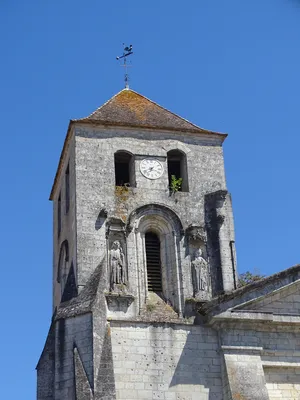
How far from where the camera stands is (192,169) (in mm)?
23375

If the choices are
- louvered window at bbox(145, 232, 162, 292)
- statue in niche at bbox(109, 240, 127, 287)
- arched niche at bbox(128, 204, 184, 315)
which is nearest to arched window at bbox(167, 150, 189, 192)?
arched niche at bbox(128, 204, 184, 315)

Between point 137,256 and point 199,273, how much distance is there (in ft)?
5.39

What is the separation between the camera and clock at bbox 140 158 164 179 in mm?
22883

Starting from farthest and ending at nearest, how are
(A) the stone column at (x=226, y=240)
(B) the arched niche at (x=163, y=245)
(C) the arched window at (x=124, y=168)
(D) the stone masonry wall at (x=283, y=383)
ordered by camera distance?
(C) the arched window at (x=124, y=168)
(A) the stone column at (x=226, y=240)
(B) the arched niche at (x=163, y=245)
(D) the stone masonry wall at (x=283, y=383)

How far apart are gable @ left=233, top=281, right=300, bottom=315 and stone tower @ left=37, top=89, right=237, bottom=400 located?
46.6 inches

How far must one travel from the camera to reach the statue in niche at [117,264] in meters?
20.9

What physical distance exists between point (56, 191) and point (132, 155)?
151 inches

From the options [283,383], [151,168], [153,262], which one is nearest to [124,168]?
[151,168]

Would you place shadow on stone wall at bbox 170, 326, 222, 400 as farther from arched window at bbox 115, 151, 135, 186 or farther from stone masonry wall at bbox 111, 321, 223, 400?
arched window at bbox 115, 151, 135, 186

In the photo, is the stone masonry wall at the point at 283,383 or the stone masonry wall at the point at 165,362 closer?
the stone masonry wall at the point at 165,362

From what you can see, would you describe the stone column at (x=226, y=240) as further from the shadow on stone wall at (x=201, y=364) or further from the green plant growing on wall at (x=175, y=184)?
the shadow on stone wall at (x=201, y=364)

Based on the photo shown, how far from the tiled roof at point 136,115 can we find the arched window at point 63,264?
3520 mm

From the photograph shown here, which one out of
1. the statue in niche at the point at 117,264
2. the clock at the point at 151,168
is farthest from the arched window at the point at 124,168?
the statue in niche at the point at 117,264

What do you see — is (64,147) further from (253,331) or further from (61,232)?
(253,331)
